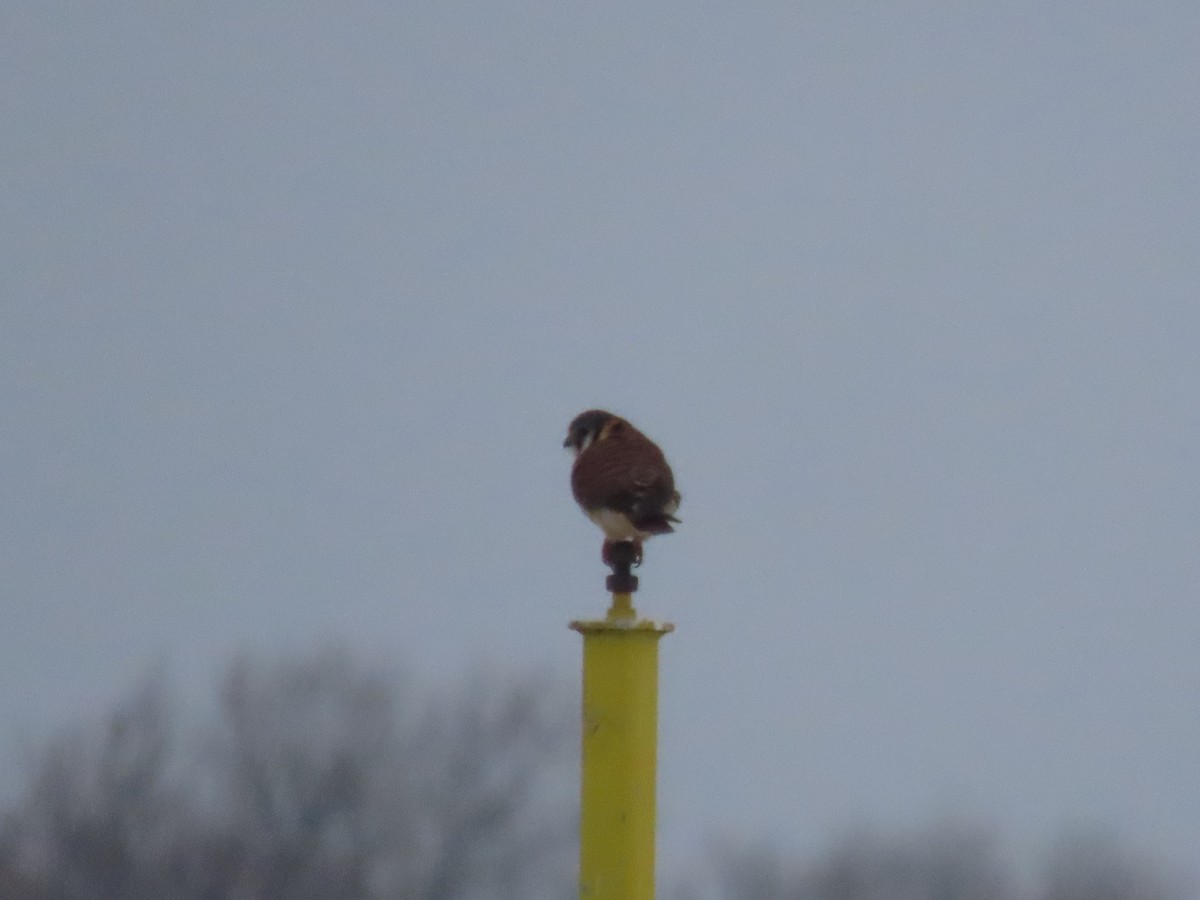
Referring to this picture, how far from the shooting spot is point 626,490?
287 inches

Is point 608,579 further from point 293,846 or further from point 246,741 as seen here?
point 246,741

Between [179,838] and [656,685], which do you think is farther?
[179,838]

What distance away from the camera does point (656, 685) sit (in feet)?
22.1

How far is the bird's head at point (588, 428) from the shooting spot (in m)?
7.75

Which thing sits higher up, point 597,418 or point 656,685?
point 597,418

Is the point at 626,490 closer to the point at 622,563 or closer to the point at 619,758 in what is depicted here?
the point at 622,563

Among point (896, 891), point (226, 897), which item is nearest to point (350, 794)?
point (226, 897)

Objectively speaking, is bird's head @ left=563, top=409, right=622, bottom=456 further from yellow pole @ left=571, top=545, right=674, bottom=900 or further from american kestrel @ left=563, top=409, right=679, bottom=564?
yellow pole @ left=571, top=545, right=674, bottom=900

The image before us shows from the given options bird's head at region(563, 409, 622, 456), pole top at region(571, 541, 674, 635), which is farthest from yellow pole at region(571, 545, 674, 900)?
bird's head at region(563, 409, 622, 456)

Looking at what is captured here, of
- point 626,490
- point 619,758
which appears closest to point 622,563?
point 626,490

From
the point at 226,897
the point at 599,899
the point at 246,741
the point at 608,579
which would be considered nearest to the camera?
the point at 599,899

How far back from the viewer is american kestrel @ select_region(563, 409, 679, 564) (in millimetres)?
7277

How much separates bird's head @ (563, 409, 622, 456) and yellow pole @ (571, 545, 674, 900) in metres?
1.17

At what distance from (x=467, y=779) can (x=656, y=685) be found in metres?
26.9
